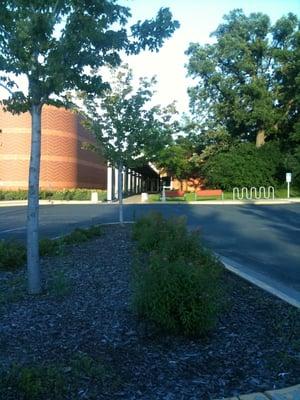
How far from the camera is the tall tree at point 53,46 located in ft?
18.5

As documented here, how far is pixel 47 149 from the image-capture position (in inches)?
1937

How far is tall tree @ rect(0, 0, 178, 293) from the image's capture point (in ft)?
18.5

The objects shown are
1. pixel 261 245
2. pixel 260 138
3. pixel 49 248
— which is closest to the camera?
pixel 49 248

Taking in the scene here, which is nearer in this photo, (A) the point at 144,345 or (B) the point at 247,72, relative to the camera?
(A) the point at 144,345

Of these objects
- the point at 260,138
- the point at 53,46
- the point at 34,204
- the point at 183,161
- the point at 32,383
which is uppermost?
the point at 260,138

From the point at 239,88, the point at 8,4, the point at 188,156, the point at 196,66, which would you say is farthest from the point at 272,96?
the point at 8,4

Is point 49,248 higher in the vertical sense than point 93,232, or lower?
lower

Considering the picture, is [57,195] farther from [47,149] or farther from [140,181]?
[140,181]

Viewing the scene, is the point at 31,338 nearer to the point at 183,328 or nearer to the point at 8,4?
the point at 183,328

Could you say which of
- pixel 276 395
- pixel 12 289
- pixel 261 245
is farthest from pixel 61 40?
pixel 261 245

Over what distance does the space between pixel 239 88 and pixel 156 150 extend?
3751 cm

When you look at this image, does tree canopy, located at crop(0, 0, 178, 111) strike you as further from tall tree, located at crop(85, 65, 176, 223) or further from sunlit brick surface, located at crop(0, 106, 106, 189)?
sunlit brick surface, located at crop(0, 106, 106, 189)

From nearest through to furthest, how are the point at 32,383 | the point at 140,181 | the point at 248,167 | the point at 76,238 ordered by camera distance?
the point at 32,383, the point at 76,238, the point at 248,167, the point at 140,181

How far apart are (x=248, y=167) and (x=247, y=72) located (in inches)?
380
